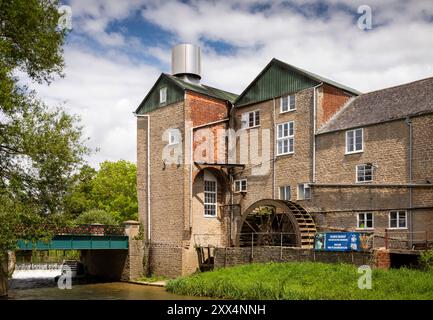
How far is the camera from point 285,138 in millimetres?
30203

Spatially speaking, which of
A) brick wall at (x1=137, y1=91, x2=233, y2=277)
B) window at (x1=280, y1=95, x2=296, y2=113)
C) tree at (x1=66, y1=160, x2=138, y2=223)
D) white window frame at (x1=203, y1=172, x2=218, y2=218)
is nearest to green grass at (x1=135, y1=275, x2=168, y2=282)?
brick wall at (x1=137, y1=91, x2=233, y2=277)

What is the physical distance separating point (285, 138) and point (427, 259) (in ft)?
39.0

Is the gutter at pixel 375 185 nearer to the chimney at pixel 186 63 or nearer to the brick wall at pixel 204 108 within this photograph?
the brick wall at pixel 204 108

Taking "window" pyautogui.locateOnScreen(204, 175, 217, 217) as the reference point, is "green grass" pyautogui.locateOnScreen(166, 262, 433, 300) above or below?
below

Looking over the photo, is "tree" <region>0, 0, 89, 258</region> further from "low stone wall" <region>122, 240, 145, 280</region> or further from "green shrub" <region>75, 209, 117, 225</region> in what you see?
"green shrub" <region>75, 209, 117, 225</region>

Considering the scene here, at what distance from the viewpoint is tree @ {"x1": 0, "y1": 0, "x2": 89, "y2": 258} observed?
1473cm

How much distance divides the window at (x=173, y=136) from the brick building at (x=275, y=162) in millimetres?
110

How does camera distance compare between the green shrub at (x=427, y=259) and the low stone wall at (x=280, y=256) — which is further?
the low stone wall at (x=280, y=256)

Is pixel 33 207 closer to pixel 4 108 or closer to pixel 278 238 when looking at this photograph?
pixel 4 108

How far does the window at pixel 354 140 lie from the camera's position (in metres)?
26.6

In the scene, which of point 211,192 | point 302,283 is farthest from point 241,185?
point 302,283

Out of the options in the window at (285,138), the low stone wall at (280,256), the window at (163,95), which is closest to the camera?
the low stone wall at (280,256)

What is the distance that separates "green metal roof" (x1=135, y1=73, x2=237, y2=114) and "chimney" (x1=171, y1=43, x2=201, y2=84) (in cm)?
112

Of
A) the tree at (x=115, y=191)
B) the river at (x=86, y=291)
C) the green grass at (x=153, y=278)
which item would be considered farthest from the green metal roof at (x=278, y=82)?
the tree at (x=115, y=191)
